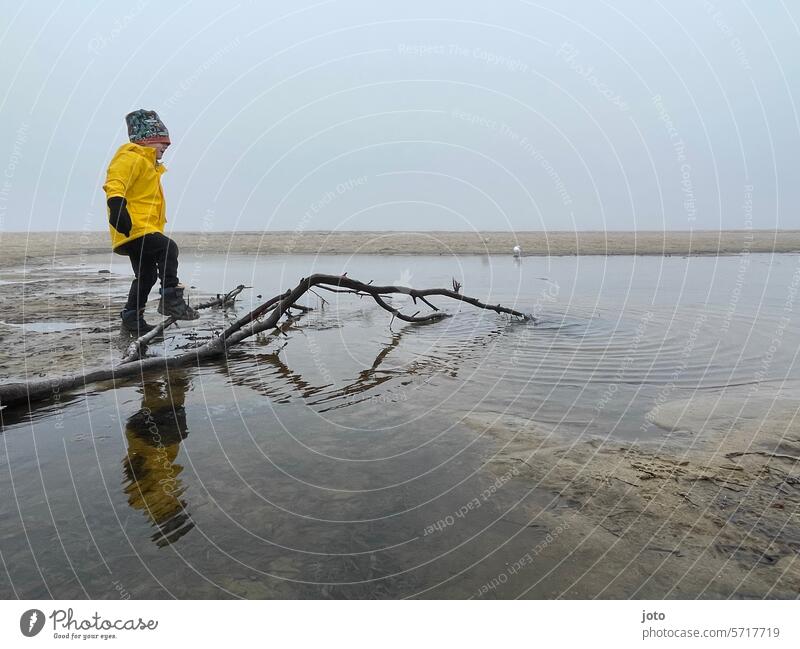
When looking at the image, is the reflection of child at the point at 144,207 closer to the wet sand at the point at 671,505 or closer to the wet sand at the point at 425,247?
the wet sand at the point at 671,505

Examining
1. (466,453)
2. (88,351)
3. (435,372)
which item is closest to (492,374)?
(435,372)

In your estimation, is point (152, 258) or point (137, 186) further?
point (152, 258)

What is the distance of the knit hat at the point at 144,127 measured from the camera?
7.16 meters

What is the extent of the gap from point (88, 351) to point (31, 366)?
1.06 meters

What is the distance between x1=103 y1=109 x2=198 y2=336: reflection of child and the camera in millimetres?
6703

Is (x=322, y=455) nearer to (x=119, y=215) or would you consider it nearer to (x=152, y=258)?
(x=119, y=215)

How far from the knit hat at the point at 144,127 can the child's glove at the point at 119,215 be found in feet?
3.59

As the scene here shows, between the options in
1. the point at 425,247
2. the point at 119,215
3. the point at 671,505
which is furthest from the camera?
the point at 425,247

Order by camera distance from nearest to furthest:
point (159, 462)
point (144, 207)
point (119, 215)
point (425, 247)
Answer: point (159, 462) < point (119, 215) < point (144, 207) < point (425, 247)

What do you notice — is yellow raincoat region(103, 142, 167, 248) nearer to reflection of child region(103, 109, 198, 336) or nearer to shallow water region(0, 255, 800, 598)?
reflection of child region(103, 109, 198, 336)

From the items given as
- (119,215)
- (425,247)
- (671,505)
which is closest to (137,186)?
(119,215)

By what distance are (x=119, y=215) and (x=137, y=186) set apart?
0.54 metres

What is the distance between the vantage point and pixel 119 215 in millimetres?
6703

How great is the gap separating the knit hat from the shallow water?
353cm
